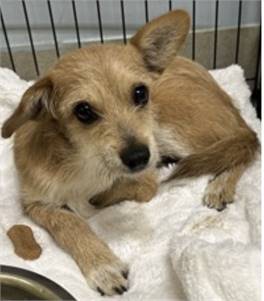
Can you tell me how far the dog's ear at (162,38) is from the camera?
5.69ft

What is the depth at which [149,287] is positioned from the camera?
1735 mm

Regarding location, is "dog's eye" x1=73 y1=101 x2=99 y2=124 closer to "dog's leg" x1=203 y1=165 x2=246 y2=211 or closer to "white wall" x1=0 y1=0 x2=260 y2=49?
"dog's leg" x1=203 y1=165 x2=246 y2=211

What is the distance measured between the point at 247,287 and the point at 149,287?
0.38m

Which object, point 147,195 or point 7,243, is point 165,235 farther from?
point 7,243

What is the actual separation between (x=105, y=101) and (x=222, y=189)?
0.66 meters

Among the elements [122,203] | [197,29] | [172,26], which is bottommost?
[122,203]

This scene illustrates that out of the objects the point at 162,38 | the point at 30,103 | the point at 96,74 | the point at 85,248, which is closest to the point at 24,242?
the point at 85,248

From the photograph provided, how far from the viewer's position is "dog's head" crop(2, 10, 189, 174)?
165cm

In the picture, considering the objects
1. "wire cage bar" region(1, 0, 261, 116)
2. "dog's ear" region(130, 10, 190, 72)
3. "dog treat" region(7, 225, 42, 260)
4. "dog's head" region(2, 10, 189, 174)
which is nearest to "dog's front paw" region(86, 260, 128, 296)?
"dog treat" region(7, 225, 42, 260)

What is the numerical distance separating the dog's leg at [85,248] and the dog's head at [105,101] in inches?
11.2

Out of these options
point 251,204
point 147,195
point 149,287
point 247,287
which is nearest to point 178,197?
point 147,195

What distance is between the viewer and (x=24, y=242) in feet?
6.26

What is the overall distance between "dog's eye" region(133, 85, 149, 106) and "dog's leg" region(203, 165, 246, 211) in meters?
0.51

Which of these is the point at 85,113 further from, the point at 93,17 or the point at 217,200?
the point at 93,17
